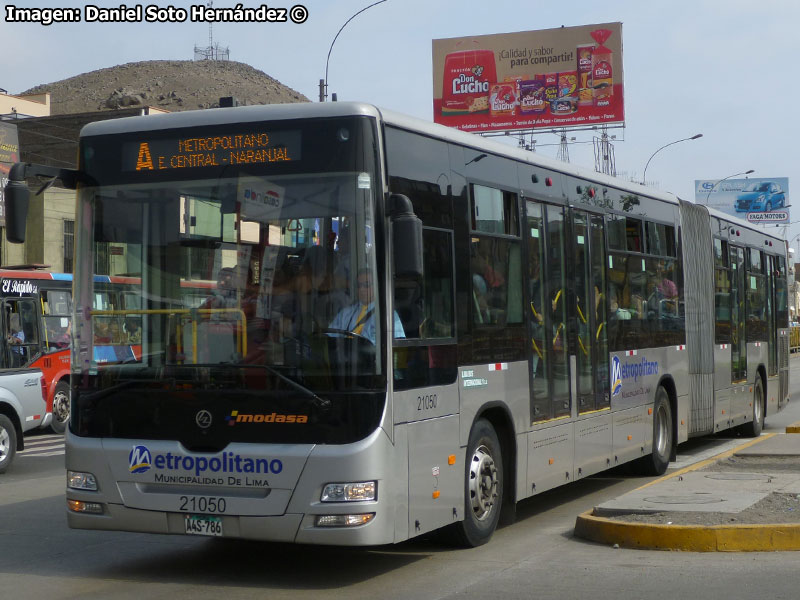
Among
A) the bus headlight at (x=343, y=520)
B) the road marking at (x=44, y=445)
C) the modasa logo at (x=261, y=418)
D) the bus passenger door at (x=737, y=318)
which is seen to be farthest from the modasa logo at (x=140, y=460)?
the bus passenger door at (x=737, y=318)

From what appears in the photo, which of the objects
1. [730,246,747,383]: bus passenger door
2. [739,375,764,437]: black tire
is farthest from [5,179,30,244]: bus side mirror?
[739,375,764,437]: black tire

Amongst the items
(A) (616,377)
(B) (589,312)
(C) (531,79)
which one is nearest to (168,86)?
(C) (531,79)

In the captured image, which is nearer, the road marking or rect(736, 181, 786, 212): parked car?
the road marking

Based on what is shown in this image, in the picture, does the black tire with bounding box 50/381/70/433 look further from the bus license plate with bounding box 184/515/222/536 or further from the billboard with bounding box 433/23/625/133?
the billboard with bounding box 433/23/625/133

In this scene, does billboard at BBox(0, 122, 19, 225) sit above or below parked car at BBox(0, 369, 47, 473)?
above

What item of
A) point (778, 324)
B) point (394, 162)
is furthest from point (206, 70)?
point (394, 162)

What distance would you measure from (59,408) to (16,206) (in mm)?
16476

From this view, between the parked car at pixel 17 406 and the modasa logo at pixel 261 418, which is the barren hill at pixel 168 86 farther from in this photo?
the modasa logo at pixel 261 418

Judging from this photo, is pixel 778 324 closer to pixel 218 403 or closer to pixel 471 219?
pixel 471 219

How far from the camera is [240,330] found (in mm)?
7559

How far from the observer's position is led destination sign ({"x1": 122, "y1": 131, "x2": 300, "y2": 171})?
770 cm

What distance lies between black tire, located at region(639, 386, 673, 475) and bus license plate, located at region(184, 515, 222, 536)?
22.8ft

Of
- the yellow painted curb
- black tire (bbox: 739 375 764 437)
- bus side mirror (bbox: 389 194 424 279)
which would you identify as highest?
bus side mirror (bbox: 389 194 424 279)

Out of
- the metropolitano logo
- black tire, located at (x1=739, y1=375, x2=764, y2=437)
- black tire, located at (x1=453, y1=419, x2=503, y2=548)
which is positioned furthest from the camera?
black tire, located at (x1=739, y1=375, x2=764, y2=437)
